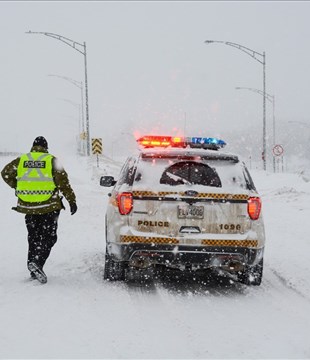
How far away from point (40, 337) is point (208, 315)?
68.1 inches

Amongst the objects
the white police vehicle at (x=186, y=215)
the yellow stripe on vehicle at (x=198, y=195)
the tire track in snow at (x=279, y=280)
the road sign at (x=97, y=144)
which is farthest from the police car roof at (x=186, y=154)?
the road sign at (x=97, y=144)

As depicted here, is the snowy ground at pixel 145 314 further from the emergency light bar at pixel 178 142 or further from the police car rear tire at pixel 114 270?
the emergency light bar at pixel 178 142

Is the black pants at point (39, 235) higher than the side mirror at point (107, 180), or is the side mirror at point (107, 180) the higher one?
the side mirror at point (107, 180)

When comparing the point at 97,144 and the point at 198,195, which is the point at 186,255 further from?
the point at 97,144

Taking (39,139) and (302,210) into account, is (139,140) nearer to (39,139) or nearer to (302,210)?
(39,139)

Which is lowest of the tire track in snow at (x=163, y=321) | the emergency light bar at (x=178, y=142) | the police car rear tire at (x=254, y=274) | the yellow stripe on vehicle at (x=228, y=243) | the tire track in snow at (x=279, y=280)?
the tire track in snow at (x=279, y=280)

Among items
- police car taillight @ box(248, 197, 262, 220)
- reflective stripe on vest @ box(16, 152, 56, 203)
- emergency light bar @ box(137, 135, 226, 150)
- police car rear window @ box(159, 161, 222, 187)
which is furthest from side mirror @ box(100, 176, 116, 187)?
police car taillight @ box(248, 197, 262, 220)

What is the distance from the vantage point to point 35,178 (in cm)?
703

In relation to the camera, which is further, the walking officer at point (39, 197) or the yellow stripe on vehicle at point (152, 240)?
the walking officer at point (39, 197)

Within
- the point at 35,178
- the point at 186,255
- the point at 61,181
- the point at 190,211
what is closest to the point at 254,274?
the point at 186,255

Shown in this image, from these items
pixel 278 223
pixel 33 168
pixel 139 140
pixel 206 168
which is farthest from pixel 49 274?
pixel 278 223

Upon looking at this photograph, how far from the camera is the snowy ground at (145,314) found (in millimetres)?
4609

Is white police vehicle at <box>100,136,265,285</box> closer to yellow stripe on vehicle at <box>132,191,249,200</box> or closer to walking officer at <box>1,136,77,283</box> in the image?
yellow stripe on vehicle at <box>132,191,249,200</box>

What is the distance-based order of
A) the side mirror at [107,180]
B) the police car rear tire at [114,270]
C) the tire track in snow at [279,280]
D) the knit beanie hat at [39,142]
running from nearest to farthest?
the tire track in snow at [279,280] → the police car rear tire at [114,270] → the knit beanie hat at [39,142] → the side mirror at [107,180]
